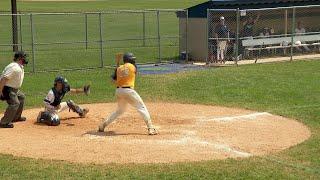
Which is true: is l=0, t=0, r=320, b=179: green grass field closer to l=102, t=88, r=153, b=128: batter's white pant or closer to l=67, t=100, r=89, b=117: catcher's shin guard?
l=102, t=88, r=153, b=128: batter's white pant

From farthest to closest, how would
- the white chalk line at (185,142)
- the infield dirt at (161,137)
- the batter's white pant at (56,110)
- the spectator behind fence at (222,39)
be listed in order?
1. the spectator behind fence at (222,39)
2. the batter's white pant at (56,110)
3. the white chalk line at (185,142)
4. the infield dirt at (161,137)

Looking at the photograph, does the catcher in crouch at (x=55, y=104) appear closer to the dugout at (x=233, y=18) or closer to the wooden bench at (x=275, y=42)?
the dugout at (x=233, y=18)

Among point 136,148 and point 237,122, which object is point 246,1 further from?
point 136,148

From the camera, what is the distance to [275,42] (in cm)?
2747

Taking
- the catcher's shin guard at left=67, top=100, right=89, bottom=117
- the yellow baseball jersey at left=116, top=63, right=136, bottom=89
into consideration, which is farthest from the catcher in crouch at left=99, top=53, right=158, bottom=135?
the catcher's shin guard at left=67, top=100, right=89, bottom=117

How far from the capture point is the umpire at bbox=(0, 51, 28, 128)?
12680 millimetres

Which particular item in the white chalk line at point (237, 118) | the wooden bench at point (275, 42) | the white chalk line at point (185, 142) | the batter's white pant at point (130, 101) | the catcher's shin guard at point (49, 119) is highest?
the wooden bench at point (275, 42)

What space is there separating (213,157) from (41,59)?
65.0 ft

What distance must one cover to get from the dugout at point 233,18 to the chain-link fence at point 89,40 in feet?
2.03

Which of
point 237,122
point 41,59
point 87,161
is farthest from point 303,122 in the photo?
point 41,59

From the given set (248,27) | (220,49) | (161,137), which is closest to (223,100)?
(161,137)

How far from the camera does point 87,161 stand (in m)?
9.80

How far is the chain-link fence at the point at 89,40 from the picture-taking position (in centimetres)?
2673

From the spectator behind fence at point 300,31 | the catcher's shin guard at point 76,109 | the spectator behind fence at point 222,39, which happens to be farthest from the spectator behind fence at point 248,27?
the catcher's shin guard at point 76,109
